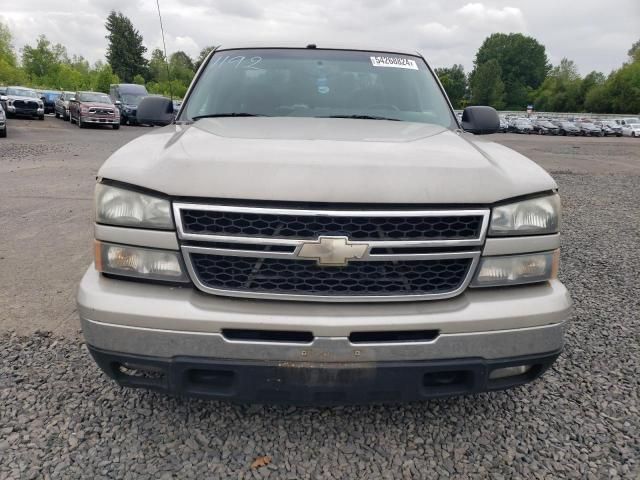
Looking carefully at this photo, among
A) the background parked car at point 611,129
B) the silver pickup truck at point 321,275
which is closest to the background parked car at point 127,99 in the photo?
the silver pickup truck at point 321,275

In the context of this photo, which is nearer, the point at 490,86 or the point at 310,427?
the point at 310,427

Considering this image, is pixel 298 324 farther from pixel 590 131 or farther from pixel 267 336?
pixel 590 131

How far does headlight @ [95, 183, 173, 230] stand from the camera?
1.98 metres

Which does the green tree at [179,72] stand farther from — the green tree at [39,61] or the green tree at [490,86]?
the green tree at [490,86]

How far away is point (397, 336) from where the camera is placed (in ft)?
6.51

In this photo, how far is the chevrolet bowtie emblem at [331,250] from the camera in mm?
1921

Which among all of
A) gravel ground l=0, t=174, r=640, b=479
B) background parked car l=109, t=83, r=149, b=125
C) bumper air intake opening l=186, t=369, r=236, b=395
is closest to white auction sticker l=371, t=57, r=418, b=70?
gravel ground l=0, t=174, r=640, b=479

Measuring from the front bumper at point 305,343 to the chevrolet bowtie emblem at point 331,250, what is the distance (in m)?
0.19

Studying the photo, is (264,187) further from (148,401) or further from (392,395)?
(148,401)

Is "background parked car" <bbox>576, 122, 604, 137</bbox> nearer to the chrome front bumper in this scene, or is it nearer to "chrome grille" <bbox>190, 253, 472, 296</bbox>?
the chrome front bumper

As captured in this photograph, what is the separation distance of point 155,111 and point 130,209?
1.88 m

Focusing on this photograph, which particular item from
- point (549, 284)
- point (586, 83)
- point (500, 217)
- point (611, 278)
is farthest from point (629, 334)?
point (586, 83)

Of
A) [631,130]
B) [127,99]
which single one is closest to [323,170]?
[127,99]

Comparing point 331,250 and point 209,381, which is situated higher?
point 331,250
